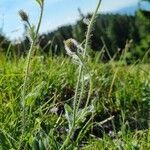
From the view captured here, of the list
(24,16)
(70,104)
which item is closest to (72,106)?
(70,104)

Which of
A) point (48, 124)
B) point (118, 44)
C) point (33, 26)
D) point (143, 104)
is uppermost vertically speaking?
point (33, 26)

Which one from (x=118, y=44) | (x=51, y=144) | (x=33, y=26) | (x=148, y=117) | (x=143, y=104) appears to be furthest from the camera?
(x=118, y=44)

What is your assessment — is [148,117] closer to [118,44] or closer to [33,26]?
[33,26]

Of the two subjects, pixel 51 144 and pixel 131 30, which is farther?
pixel 131 30

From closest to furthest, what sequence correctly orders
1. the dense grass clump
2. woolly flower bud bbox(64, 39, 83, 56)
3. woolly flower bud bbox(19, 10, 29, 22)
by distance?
woolly flower bud bbox(64, 39, 83, 56) < woolly flower bud bbox(19, 10, 29, 22) < the dense grass clump

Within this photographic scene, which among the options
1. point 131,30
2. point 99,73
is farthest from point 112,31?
point 99,73

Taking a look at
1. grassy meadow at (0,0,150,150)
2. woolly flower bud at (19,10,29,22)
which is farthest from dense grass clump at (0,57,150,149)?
woolly flower bud at (19,10,29,22)

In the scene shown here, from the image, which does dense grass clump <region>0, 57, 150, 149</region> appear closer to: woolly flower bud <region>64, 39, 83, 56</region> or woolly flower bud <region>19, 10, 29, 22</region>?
woolly flower bud <region>64, 39, 83, 56</region>

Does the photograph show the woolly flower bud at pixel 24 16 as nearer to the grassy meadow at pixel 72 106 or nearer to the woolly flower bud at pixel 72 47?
the grassy meadow at pixel 72 106

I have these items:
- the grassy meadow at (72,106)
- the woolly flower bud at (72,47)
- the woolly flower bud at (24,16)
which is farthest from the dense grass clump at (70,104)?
the woolly flower bud at (24,16)
